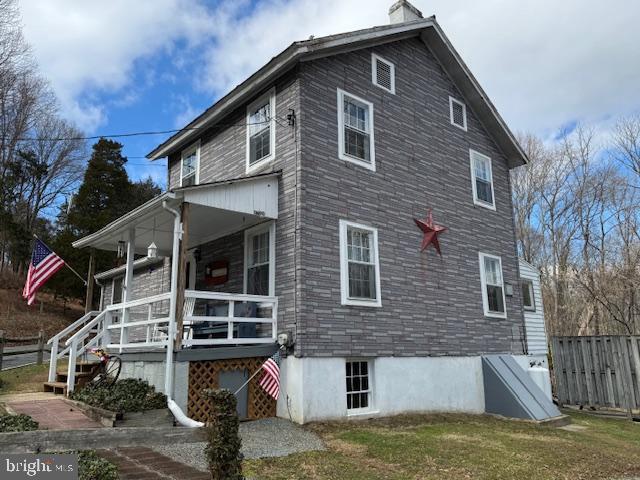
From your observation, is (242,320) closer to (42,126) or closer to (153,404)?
(153,404)

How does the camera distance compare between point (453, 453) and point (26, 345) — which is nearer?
point (453, 453)

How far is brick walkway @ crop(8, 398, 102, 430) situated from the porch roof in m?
3.49

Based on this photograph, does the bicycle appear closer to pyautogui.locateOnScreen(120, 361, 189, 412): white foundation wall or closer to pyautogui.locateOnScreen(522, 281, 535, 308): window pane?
pyautogui.locateOnScreen(120, 361, 189, 412): white foundation wall

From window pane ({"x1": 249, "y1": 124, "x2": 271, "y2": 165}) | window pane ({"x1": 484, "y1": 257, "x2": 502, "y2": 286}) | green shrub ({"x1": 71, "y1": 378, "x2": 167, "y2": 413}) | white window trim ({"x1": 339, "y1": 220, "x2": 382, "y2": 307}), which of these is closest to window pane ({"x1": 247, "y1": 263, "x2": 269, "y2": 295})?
white window trim ({"x1": 339, "y1": 220, "x2": 382, "y2": 307})

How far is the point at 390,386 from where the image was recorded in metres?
10.6

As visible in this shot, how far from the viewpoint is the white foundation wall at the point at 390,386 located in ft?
30.3

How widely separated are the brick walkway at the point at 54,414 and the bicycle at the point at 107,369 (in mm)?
672

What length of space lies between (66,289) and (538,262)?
88.2ft

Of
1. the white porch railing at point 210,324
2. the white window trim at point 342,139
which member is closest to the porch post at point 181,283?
the white porch railing at point 210,324

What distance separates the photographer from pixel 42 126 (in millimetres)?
35062

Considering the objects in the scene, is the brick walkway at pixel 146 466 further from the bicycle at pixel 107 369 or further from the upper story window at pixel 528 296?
the upper story window at pixel 528 296

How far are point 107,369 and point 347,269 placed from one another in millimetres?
5198

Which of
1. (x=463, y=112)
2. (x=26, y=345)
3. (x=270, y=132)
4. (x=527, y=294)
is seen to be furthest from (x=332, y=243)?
(x=26, y=345)

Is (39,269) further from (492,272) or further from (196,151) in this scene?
(492,272)
